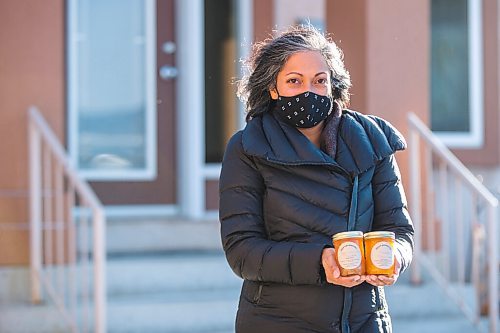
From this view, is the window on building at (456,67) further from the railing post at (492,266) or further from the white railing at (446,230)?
the railing post at (492,266)

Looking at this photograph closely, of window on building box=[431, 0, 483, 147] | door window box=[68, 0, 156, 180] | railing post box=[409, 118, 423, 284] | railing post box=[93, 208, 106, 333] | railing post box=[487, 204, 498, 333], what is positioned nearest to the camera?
railing post box=[93, 208, 106, 333]

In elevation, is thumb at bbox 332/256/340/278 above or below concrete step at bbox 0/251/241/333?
above

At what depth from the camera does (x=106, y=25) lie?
22.0 ft

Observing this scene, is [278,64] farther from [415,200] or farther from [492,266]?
[415,200]

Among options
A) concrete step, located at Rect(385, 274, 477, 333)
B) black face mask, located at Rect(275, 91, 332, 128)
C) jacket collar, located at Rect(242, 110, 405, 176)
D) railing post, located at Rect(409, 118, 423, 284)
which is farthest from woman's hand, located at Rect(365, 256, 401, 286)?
railing post, located at Rect(409, 118, 423, 284)

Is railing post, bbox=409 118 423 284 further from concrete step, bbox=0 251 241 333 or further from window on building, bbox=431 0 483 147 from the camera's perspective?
window on building, bbox=431 0 483 147

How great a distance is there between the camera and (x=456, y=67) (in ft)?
25.5

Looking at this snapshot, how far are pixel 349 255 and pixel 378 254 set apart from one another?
81 mm

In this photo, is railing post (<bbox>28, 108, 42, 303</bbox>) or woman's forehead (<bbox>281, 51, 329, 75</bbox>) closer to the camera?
woman's forehead (<bbox>281, 51, 329, 75</bbox>)

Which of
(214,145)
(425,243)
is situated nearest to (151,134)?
(214,145)

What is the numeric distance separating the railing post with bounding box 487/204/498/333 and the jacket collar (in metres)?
2.76

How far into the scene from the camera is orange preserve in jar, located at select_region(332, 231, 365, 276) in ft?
7.68

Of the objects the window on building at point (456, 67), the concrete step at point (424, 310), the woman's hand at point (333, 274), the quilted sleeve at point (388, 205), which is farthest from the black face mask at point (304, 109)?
the window on building at point (456, 67)

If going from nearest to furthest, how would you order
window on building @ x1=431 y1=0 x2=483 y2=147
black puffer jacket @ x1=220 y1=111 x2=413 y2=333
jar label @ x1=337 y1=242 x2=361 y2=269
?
jar label @ x1=337 y1=242 x2=361 y2=269
black puffer jacket @ x1=220 y1=111 x2=413 y2=333
window on building @ x1=431 y1=0 x2=483 y2=147
